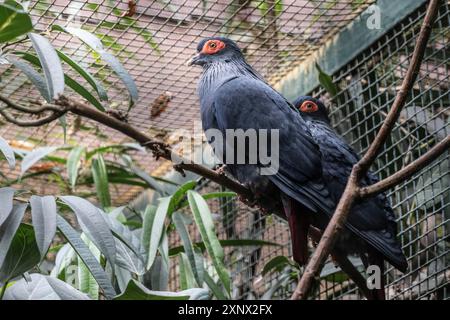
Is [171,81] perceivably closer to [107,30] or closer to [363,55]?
[107,30]

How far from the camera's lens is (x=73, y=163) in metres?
2.87

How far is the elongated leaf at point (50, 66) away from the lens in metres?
1.55

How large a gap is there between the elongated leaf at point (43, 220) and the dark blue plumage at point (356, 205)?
837 mm

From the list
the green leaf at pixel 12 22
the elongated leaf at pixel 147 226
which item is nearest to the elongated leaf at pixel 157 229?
the elongated leaf at pixel 147 226

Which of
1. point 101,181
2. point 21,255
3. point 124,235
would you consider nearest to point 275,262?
point 124,235

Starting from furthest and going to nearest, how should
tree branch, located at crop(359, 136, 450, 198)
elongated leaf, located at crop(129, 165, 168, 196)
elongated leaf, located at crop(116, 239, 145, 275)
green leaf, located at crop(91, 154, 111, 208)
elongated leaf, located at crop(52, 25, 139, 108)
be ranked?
elongated leaf, located at crop(129, 165, 168, 196), green leaf, located at crop(91, 154, 111, 208), elongated leaf, located at crop(116, 239, 145, 275), elongated leaf, located at crop(52, 25, 139, 108), tree branch, located at crop(359, 136, 450, 198)

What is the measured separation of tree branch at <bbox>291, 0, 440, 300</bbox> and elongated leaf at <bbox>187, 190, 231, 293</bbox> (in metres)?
1.10

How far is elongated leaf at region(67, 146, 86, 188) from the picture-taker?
2.80 m

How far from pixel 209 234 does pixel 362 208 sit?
58cm

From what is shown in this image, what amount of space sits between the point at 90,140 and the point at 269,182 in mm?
1667

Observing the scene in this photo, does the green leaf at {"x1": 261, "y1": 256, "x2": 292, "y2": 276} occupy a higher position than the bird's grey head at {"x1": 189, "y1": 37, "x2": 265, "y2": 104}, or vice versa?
the bird's grey head at {"x1": 189, "y1": 37, "x2": 265, "y2": 104}

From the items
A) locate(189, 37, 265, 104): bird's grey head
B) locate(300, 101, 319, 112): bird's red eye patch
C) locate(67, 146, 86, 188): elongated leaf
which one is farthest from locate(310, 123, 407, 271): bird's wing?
locate(67, 146, 86, 188): elongated leaf

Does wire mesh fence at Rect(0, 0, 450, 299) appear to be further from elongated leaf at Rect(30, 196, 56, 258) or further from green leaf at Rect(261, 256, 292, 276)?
elongated leaf at Rect(30, 196, 56, 258)

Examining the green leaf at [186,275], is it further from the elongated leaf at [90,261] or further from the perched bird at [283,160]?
the elongated leaf at [90,261]
